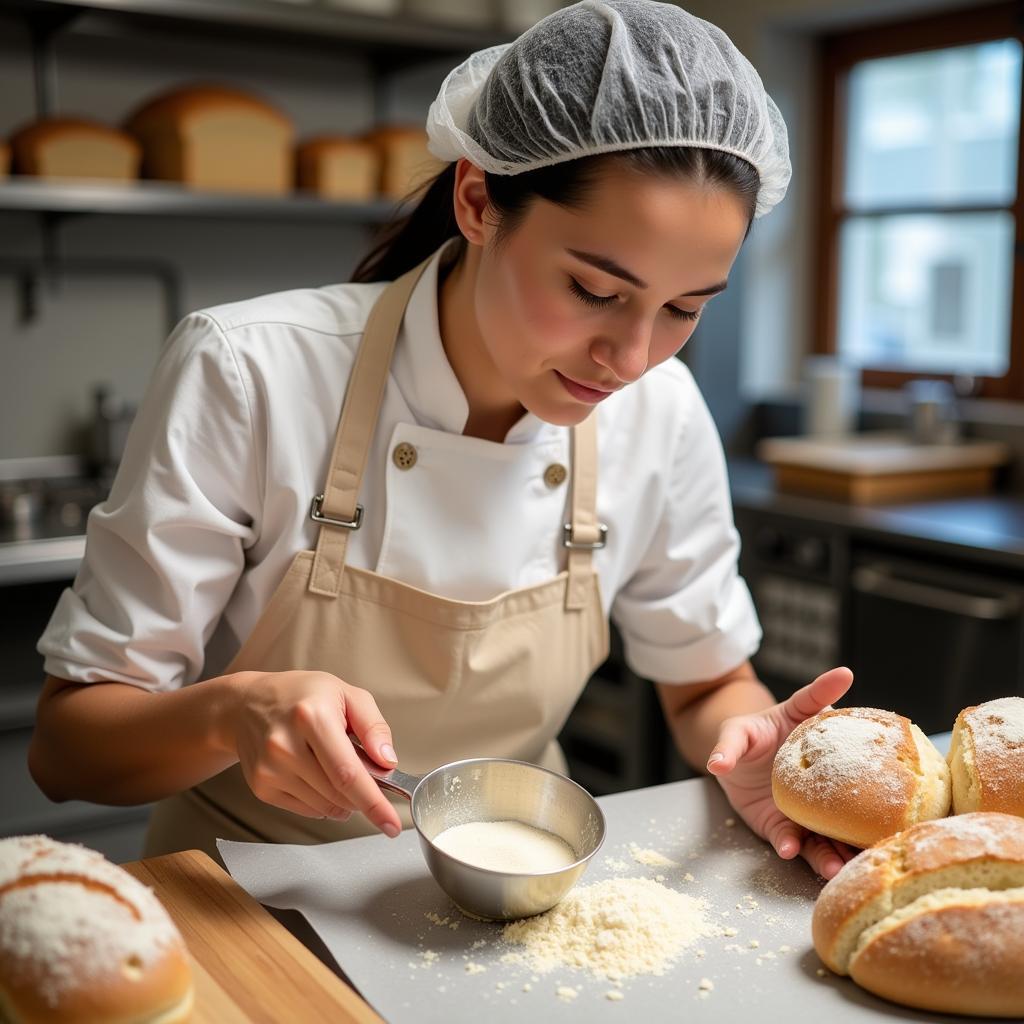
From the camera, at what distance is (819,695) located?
3.50 feet

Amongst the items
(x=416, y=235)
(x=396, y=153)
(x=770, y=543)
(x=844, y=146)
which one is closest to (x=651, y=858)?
(x=416, y=235)

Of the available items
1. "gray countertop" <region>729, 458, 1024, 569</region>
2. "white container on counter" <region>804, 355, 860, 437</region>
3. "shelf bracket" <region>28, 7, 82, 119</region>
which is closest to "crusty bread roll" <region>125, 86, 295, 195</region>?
"shelf bracket" <region>28, 7, 82, 119</region>

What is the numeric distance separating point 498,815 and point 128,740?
1.12ft

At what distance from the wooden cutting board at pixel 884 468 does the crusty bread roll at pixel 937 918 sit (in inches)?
72.6

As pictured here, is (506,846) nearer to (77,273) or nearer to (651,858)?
(651,858)

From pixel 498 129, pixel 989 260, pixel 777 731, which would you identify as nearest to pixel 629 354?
pixel 498 129

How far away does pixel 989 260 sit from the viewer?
322 centimetres

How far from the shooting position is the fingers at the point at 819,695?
1038 mm

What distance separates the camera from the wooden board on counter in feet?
2.44

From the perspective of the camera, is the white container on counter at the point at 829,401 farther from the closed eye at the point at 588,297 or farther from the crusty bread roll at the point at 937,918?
the crusty bread roll at the point at 937,918

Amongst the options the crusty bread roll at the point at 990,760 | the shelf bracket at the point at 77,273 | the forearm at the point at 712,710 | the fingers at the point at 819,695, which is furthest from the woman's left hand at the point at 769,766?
the shelf bracket at the point at 77,273

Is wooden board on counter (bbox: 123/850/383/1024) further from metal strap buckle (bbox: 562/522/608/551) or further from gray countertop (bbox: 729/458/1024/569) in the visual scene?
gray countertop (bbox: 729/458/1024/569)

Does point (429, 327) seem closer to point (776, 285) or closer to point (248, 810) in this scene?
point (248, 810)

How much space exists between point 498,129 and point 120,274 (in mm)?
2059
